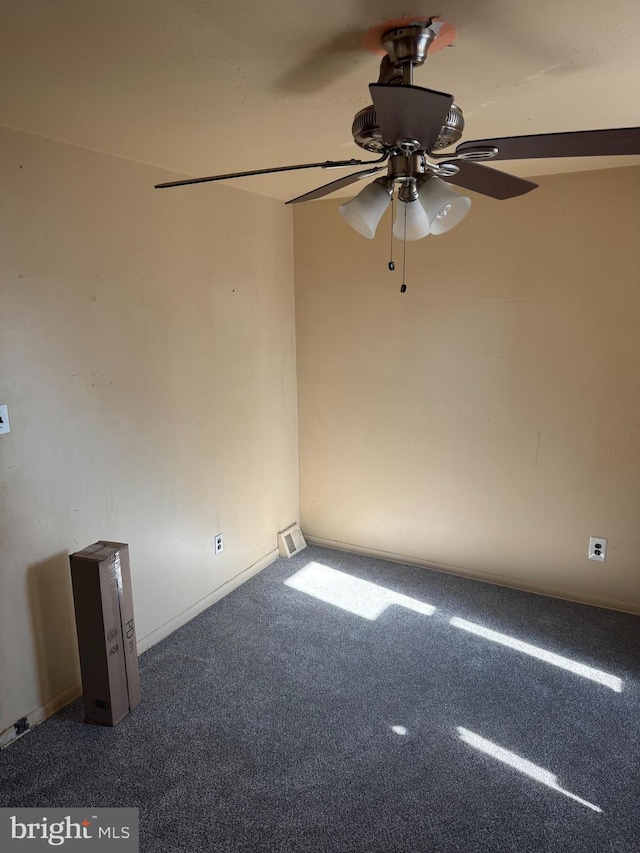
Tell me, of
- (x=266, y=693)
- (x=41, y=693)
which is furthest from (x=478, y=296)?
(x=41, y=693)

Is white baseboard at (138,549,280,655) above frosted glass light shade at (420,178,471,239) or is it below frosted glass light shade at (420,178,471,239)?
below

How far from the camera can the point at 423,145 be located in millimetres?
1300

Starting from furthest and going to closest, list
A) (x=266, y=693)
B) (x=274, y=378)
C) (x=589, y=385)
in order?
(x=274, y=378) < (x=589, y=385) < (x=266, y=693)

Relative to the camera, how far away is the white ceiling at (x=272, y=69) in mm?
1281

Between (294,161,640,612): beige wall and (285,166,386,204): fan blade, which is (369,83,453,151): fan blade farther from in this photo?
(294,161,640,612): beige wall

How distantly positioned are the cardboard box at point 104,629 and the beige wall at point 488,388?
1856mm

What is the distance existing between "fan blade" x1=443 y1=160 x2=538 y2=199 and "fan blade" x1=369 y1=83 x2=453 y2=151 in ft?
0.96

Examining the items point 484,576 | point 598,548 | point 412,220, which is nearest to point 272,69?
point 412,220

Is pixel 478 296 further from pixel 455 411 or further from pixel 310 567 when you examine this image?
pixel 310 567

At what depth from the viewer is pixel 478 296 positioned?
10.6 feet

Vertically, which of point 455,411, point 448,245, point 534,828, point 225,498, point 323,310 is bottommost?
point 534,828

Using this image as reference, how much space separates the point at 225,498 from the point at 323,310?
1377 mm

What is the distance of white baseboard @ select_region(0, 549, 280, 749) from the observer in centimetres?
228

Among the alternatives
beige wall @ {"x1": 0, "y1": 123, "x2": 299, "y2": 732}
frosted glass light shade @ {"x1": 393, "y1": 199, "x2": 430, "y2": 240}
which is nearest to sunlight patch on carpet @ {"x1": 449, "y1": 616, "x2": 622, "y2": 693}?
beige wall @ {"x1": 0, "y1": 123, "x2": 299, "y2": 732}
